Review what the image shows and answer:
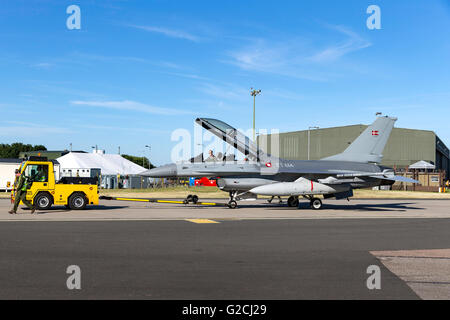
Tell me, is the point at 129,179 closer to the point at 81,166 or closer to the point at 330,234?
the point at 81,166

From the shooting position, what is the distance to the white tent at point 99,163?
53500 mm

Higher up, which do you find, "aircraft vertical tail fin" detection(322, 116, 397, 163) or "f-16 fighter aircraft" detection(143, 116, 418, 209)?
"aircraft vertical tail fin" detection(322, 116, 397, 163)

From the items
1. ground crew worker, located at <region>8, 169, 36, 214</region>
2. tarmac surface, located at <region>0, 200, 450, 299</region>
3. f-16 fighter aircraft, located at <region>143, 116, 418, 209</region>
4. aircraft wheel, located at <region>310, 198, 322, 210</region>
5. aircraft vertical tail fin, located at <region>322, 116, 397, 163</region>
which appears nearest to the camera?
tarmac surface, located at <region>0, 200, 450, 299</region>

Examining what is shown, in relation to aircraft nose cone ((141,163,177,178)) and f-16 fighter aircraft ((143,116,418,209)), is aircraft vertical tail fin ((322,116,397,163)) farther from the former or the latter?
aircraft nose cone ((141,163,177,178))

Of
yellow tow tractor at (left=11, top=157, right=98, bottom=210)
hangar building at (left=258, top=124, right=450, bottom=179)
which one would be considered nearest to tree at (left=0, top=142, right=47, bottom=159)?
hangar building at (left=258, top=124, right=450, bottom=179)

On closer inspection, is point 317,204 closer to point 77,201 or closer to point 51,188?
point 77,201

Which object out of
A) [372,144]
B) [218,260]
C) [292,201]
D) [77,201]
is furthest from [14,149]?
[218,260]

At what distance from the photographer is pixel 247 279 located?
664 centimetres

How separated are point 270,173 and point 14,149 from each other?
116 metres

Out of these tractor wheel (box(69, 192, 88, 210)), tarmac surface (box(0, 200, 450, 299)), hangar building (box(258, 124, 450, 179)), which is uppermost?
hangar building (box(258, 124, 450, 179))

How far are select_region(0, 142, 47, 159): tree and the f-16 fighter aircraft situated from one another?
364ft

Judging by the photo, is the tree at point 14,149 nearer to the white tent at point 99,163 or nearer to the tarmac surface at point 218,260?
the white tent at point 99,163

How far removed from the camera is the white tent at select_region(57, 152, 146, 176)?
5350cm
